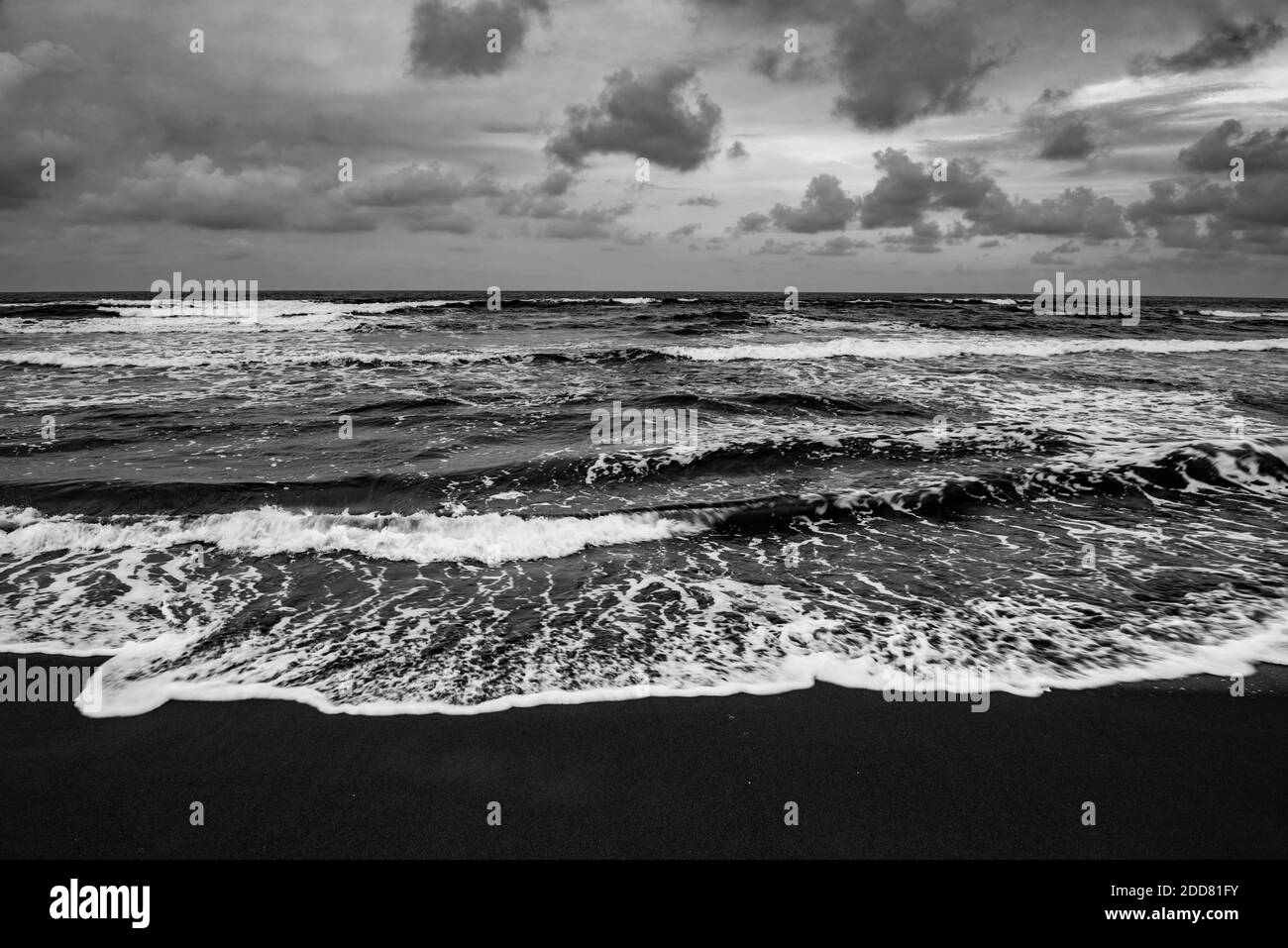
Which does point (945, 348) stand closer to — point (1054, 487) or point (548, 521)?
point (1054, 487)

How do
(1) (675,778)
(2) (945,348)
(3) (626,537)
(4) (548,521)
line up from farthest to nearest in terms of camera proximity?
(2) (945,348), (4) (548,521), (3) (626,537), (1) (675,778)

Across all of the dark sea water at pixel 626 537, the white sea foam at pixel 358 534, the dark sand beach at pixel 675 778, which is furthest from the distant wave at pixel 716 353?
the dark sand beach at pixel 675 778

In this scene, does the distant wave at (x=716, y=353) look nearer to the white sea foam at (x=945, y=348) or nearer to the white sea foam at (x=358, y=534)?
the white sea foam at (x=945, y=348)

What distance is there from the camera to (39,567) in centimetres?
588

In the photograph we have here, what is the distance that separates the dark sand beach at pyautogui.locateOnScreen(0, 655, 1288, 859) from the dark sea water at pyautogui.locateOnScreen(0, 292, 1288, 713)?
11.4 inches

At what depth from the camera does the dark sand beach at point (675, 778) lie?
2963mm

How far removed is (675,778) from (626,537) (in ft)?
11.7

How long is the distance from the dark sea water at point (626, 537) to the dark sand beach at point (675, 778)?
0.29m

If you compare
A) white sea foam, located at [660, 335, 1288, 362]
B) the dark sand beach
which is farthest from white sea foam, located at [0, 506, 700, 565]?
white sea foam, located at [660, 335, 1288, 362]

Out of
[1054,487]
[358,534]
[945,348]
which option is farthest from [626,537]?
[945,348]

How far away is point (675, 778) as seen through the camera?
334cm
